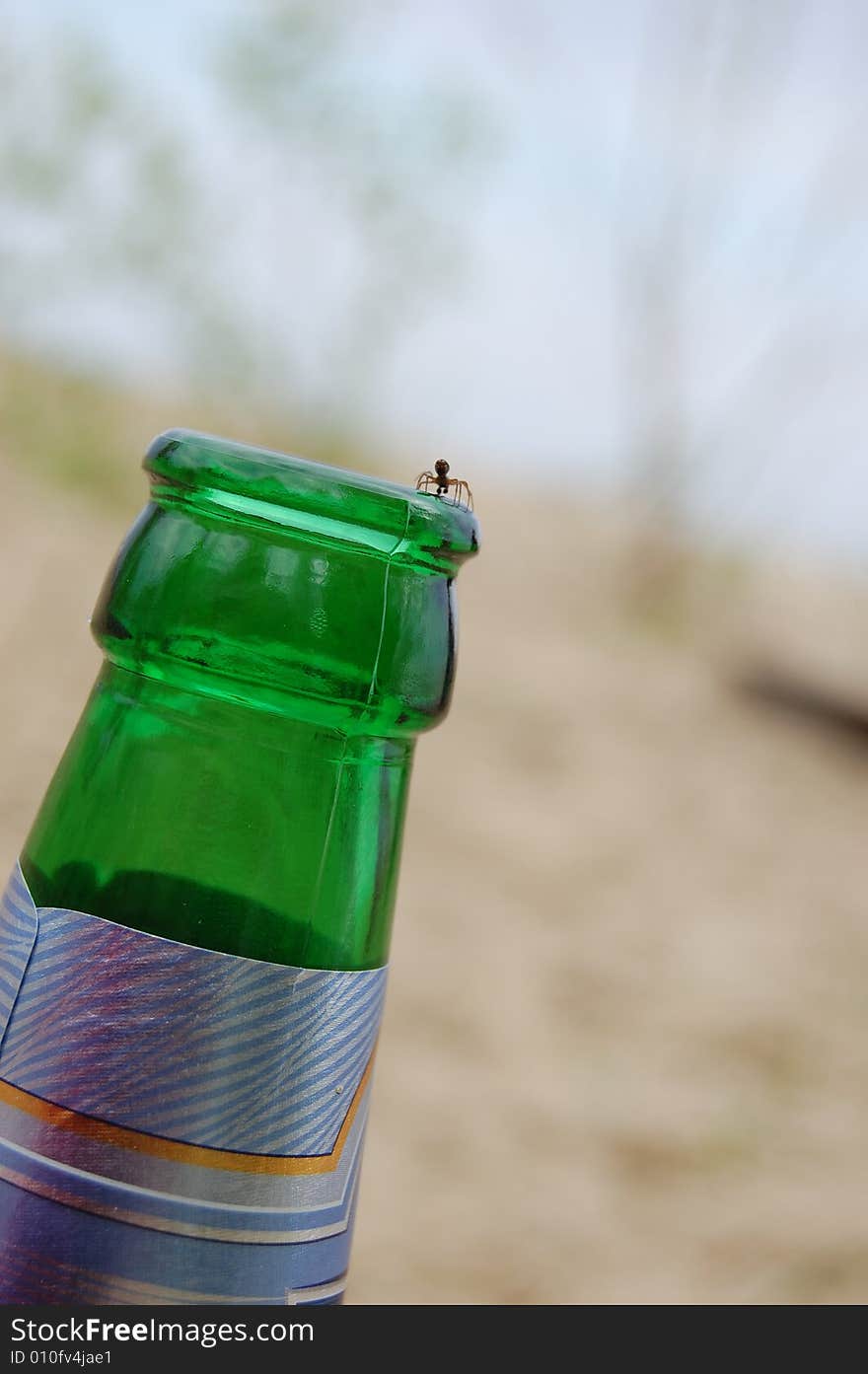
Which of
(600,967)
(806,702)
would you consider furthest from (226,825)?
(806,702)

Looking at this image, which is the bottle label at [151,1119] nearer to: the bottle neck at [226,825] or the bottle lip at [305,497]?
the bottle neck at [226,825]

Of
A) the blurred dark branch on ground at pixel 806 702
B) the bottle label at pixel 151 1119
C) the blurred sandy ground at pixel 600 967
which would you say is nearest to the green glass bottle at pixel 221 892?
the bottle label at pixel 151 1119

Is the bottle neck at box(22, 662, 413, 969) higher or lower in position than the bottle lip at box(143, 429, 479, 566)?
lower

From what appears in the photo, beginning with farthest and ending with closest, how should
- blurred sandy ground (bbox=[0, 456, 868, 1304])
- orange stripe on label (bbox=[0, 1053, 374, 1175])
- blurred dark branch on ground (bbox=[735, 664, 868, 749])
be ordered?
1. blurred dark branch on ground (bbox=[735, 664, 868, 749])
2. blurred sandy ground (bbox=[0, 456, 868, 1304])
3. orange stripe on label (bbox=[0, 1053, 374, 1175])

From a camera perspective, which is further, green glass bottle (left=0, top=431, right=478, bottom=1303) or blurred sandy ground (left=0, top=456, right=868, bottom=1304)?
blurred sandy ground (left=0, top=456, right=868, bottom=1304)

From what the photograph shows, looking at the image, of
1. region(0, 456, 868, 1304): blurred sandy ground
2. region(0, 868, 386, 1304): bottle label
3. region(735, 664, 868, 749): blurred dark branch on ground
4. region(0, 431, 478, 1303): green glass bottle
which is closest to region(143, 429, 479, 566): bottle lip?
region(0, 431, 478, 1303): green glass bottle

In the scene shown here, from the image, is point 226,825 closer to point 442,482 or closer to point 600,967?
point 442,482

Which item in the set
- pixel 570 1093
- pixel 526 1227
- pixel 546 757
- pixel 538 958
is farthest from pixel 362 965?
pixel 546 757

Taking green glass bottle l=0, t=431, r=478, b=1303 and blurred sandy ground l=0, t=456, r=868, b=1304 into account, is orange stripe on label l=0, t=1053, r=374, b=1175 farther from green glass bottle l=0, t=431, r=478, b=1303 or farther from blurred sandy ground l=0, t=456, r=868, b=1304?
blurred sandy ground l=0, t=456, r=868, b=1304
